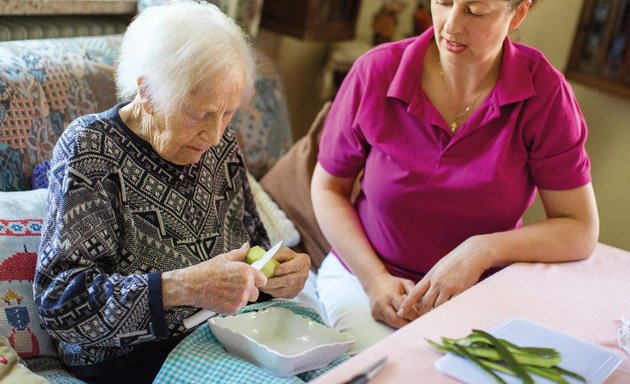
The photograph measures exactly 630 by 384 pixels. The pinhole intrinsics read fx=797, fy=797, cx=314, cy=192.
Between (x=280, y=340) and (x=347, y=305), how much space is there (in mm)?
358

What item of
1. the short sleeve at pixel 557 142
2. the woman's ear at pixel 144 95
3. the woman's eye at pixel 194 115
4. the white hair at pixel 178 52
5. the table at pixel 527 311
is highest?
the white hair at pixel 178 52

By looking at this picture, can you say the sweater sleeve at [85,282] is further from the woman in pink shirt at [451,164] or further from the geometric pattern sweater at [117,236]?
the woman in pink shirt at [451,164]

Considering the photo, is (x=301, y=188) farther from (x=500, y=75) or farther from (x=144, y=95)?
(x=144, y=95)

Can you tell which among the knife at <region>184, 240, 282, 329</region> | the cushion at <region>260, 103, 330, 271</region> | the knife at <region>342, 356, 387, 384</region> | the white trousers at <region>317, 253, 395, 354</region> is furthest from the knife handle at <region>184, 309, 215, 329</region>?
the cushion at <region>260, 103, 330, 271</region>

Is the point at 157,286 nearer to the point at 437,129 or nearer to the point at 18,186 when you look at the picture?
the point at 18,186

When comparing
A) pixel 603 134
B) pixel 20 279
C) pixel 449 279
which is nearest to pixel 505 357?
pixel 449 279

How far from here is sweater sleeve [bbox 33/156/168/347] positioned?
1.45 metres

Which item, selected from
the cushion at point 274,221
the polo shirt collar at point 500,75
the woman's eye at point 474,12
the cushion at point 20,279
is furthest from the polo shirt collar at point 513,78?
the cushion at point 20,279

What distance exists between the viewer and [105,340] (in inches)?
58.7

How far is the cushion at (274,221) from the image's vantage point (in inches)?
92.4

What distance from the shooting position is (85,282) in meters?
1.45

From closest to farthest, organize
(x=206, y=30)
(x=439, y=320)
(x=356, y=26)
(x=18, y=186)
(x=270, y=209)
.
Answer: (x=439, y=320) < (x=206, y=30) < (x=18, y=186) < (x=270, y=209) < (x=356, y=26)

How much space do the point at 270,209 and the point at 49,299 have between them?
3.35ft

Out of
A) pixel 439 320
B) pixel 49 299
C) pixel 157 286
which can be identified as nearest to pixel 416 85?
pixel 439 320
